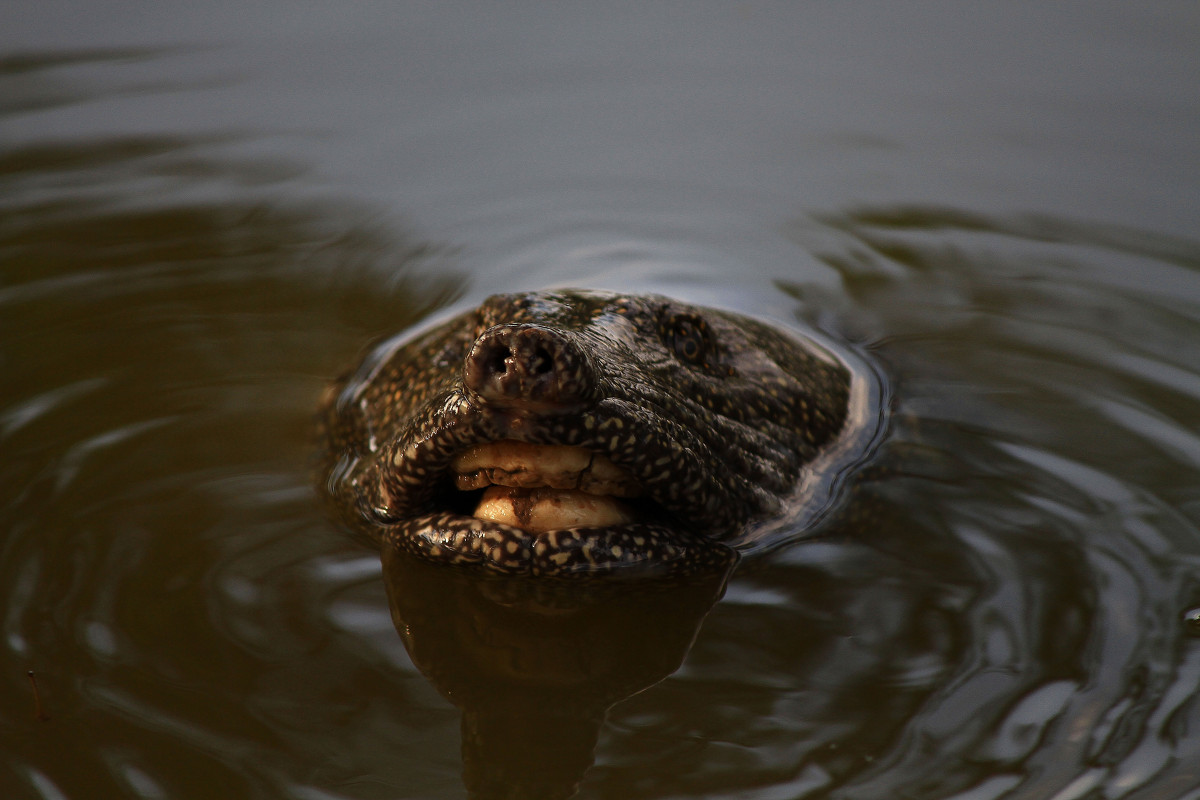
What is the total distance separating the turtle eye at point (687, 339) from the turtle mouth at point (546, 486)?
0.56 meters

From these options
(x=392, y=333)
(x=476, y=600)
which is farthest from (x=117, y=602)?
(x=392, y=333)

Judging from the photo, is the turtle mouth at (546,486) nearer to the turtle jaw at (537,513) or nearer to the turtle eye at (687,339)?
the turtle jaw at (537,513)

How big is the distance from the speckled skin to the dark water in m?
0.19

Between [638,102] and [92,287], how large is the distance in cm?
351

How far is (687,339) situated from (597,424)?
864mm

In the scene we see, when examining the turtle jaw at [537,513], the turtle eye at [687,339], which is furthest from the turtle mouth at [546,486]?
the turtle eye at [687,339]

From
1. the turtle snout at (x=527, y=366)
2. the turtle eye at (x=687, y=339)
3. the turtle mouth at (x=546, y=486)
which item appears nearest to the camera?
the turtle snout at (x=527, y=366)

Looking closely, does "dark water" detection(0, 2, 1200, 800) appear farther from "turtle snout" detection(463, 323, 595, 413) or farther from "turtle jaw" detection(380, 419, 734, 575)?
"turtle snout" detection(463, 323, 595, 413)

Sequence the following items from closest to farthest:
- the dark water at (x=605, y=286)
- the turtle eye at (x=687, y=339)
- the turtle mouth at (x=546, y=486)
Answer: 1. the dark water at (x=605, y=286)
2. the turtle mouth at (x=546, y=486)
3. the turtle eye at (x=687, y=339)

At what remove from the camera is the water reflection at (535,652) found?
3248mm

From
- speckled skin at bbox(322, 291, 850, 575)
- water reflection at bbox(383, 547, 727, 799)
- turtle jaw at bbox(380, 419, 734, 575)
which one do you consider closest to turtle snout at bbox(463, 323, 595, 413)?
speckled skin at bbox(322, 291, 850, 575)

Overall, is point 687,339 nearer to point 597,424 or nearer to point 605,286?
Answer: point 597,424

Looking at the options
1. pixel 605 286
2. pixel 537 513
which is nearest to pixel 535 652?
pixel 537 513

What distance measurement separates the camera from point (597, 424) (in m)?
3.46
